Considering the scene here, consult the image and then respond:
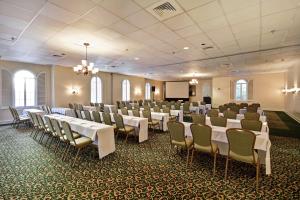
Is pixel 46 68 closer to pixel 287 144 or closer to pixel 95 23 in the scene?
pixel 95 23

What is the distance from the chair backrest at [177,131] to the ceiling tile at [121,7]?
2617 mm

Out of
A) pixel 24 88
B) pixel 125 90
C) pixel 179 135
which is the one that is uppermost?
pixel 125 90

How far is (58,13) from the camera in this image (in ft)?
11.2

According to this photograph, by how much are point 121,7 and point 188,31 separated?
2.07 meters

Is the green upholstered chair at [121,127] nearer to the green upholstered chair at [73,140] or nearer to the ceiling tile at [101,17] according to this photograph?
the green upholstered chair at [73,140]

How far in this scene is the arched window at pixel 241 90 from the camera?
16188 millimetres

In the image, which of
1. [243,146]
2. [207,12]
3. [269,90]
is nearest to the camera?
[243,146]

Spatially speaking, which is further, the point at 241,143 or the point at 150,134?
the point at 150,134

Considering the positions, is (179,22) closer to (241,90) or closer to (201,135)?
(201,135)

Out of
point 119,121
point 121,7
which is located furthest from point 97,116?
point 121,7

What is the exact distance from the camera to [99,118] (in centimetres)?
597

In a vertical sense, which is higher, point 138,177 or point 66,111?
point 66,111

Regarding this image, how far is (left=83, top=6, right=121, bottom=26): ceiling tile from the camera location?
3350 mm

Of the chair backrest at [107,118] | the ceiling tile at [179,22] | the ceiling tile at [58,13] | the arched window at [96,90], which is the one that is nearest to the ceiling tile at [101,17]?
the ceiling tile at [58,13]
